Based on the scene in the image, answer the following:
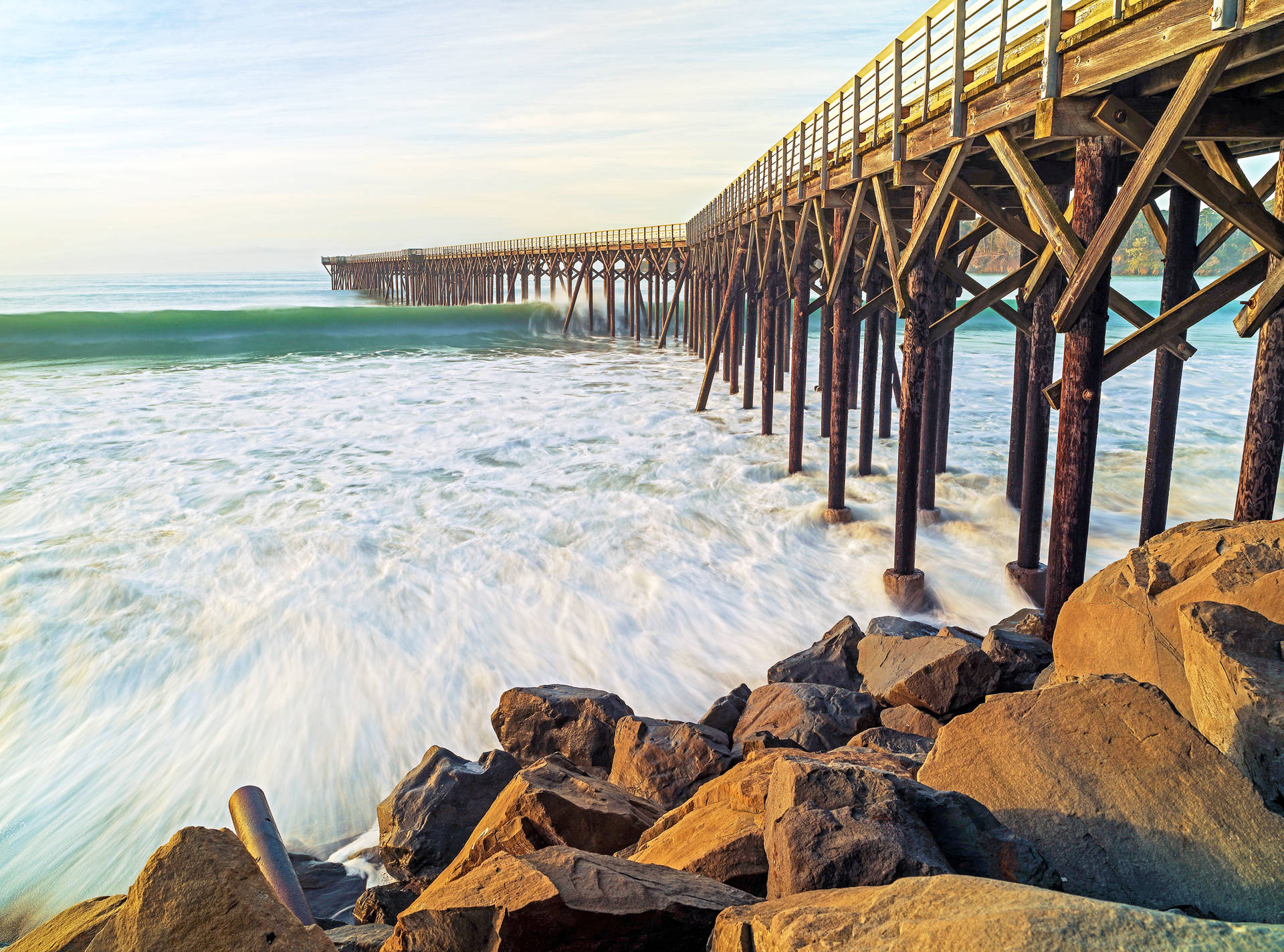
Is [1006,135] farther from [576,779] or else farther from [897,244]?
[576,779]

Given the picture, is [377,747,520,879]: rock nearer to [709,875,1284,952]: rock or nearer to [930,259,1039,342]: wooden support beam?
[709,875,1284,952]: rock

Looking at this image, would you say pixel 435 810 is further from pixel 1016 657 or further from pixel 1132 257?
pixel 1132 257

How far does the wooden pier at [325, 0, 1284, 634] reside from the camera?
3.91 meters

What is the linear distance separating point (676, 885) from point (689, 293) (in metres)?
25.0

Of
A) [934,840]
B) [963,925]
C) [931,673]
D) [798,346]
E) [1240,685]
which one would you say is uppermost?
[798,346]

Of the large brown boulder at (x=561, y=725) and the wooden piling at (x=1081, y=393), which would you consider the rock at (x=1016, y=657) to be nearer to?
the wooden piling at (x=1081, y=393)

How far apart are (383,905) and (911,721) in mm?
2519

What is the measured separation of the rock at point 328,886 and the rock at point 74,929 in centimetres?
142

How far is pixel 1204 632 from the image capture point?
108 inches

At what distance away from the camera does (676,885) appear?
237 cm

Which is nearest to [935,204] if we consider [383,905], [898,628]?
[898,628]

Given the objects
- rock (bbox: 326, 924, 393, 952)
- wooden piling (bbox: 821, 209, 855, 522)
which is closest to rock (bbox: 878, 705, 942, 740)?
rock (bbox: 326, 924, 393, 952)

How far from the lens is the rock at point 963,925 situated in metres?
1.61

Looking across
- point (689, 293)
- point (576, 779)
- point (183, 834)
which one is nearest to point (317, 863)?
point (576, 779)
